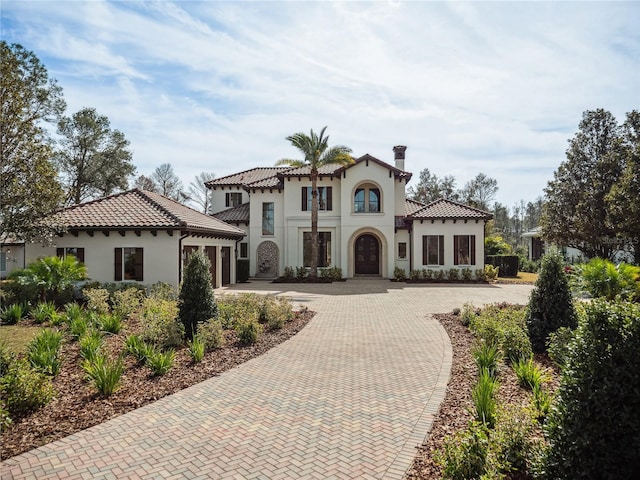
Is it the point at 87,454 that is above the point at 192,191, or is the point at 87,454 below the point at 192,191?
below

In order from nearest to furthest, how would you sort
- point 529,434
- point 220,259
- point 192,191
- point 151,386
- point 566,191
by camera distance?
point 529,434 → point 151,386 → point 220,259 → point 566,191 → point 192,191

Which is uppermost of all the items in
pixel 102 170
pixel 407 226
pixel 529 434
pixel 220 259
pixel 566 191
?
pixel 102 170

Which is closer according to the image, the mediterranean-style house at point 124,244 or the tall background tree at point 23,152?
the tall background tree at point 23,152

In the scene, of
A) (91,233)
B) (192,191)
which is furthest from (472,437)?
(192,191)

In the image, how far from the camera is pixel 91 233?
17969 mm

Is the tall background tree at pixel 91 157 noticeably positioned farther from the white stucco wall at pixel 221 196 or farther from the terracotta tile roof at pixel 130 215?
the terracotta tile roof at pixel 130 215

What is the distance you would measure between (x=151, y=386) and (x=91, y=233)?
1384 cm

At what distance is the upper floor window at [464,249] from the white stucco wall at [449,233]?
0.69 ft

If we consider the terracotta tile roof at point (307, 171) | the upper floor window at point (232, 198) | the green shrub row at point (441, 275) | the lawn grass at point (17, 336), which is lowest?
the lawn grass at point (17, 336)

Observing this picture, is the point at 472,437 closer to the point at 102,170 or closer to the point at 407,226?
the point at 407,226

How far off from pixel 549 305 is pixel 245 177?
98.5 feet

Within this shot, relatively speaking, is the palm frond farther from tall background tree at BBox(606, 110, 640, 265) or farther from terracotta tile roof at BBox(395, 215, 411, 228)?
tall background tree at BBox(606, 110, 640, 265)

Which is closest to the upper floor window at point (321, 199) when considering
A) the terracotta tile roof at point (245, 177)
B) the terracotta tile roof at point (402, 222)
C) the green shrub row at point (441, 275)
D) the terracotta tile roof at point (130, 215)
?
the terracotta tile roof at point (402, 222)

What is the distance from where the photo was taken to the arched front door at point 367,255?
2964 centimetres
